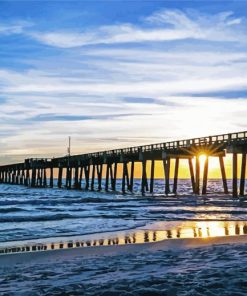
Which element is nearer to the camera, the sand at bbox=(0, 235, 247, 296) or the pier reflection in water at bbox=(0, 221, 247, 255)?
the sand at bbox=(0, 235, 247, 296)

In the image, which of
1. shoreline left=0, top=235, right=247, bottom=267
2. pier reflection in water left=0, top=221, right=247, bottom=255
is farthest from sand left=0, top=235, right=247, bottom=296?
pier reflection in water left=0, top=221, right=247, bottom=255

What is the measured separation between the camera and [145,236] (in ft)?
42.9

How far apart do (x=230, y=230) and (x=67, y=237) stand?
511cm

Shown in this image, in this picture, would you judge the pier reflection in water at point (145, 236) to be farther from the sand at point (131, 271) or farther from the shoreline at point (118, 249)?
the sand at point (131, 271)

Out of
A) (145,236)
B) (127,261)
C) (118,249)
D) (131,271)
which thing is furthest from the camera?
(145,236)

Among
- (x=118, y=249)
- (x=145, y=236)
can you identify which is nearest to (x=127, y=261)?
(x=118, y=249)

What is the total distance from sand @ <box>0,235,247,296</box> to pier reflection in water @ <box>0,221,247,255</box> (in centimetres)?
98

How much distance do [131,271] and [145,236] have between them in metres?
5.35

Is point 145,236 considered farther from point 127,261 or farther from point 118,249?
point 127,261

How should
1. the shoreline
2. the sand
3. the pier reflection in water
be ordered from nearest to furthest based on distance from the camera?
the sand, the shoreline, the pier reflection in water

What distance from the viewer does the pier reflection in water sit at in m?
11.2

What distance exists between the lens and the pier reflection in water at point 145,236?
36.7 feet

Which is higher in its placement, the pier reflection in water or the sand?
the sand

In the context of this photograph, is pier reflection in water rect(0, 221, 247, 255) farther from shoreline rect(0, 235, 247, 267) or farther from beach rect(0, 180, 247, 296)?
shoreline rect(0, 235, 247, 267)
